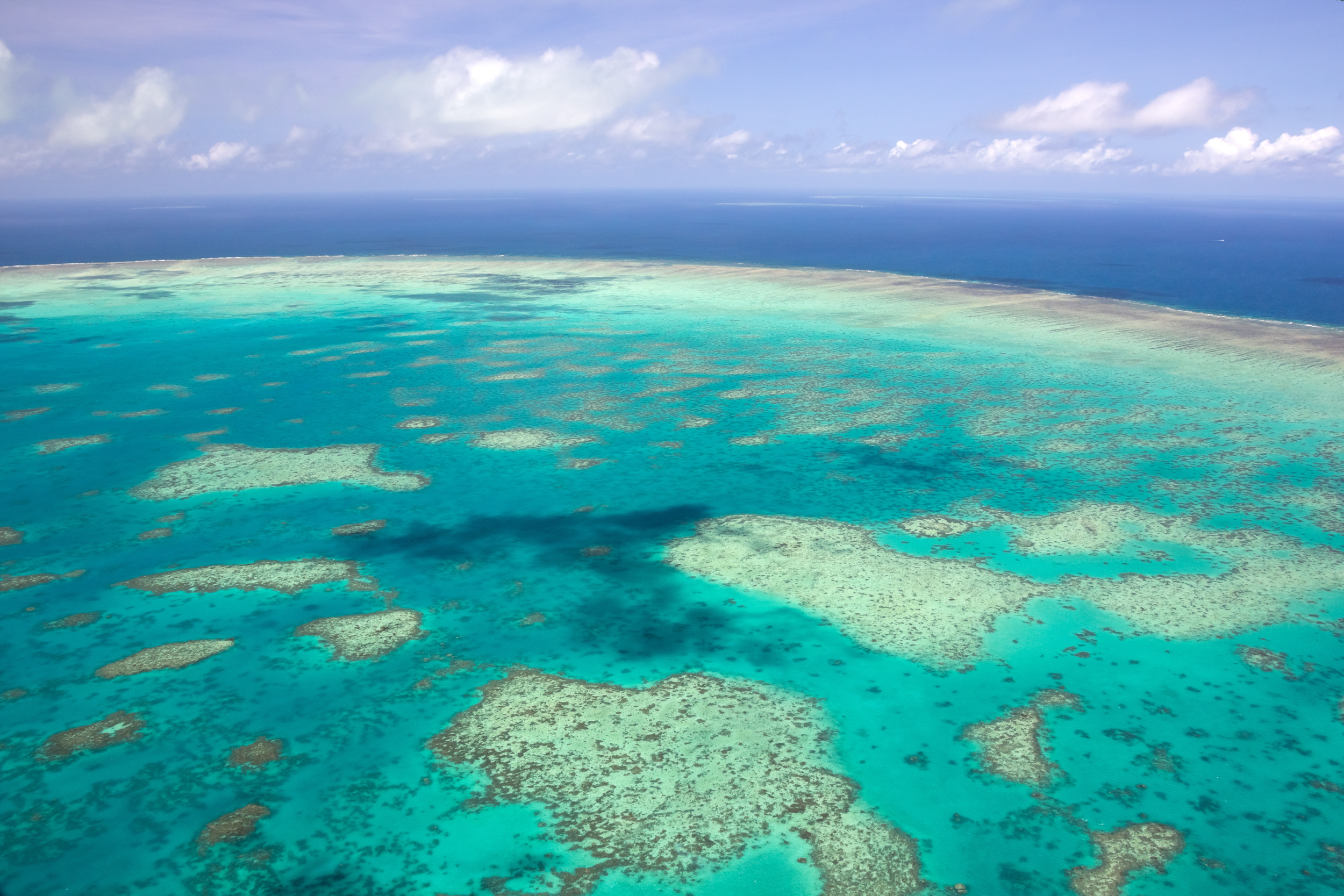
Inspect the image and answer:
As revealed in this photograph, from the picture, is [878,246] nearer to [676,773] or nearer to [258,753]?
→ [676,773]

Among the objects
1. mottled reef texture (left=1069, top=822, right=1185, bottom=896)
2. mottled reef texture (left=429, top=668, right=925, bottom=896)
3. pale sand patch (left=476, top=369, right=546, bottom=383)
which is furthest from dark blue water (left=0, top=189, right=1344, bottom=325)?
mottled reef texture (left=429, top=668, right=925, bottom=896)

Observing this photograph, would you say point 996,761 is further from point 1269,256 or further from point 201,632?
point 1269,256

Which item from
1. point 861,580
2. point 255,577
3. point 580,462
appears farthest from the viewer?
point 580,462

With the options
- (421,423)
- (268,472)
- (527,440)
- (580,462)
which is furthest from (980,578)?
(268,472)

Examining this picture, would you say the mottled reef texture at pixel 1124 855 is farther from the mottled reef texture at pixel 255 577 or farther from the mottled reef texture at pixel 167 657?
the mottled reef texture at pixel 167 657

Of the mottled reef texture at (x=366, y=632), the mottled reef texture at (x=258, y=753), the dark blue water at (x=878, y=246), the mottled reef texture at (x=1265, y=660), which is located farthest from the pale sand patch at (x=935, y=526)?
the dark blue water at (x=878, y=246)
